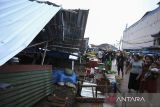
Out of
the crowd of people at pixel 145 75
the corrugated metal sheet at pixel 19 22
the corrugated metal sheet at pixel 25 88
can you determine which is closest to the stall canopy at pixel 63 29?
the corrugated metal sheet at pixel 19 22

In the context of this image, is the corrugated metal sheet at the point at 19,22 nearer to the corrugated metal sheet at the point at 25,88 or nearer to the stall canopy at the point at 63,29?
the stall canopy at the point at 63,29

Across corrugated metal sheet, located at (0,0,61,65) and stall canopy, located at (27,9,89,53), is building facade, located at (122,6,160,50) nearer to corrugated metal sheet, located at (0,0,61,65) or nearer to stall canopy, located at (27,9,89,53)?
stall canopy, located at (27,9,89,53)

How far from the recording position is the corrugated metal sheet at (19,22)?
3.99 metres

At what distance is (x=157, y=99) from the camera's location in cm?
877

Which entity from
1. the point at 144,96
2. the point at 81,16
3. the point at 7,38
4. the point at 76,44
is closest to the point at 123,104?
the point at 144,96

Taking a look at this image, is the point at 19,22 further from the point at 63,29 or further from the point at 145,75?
the point at 145,75

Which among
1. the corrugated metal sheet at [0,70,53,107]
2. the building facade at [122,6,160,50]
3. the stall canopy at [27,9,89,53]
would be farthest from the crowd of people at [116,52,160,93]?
the building facade at [122,6,160,50]

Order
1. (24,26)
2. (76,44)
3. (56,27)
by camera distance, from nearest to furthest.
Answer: (24,26), (56,27), (76,44)

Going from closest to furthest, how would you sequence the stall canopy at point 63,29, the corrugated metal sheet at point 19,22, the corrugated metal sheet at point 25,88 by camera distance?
1. the corrugated metal sheet at point 19,22
2. the corrugated metal sheet at point 25,88
3. the stall canopy at point 63,29

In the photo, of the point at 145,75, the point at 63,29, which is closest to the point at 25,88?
the point at 63,29

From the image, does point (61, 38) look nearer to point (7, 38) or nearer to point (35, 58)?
point (35, 58)

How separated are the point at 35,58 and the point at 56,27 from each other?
6.71ft

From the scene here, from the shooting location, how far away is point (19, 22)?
525cm

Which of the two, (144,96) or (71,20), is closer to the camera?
(71,20)
